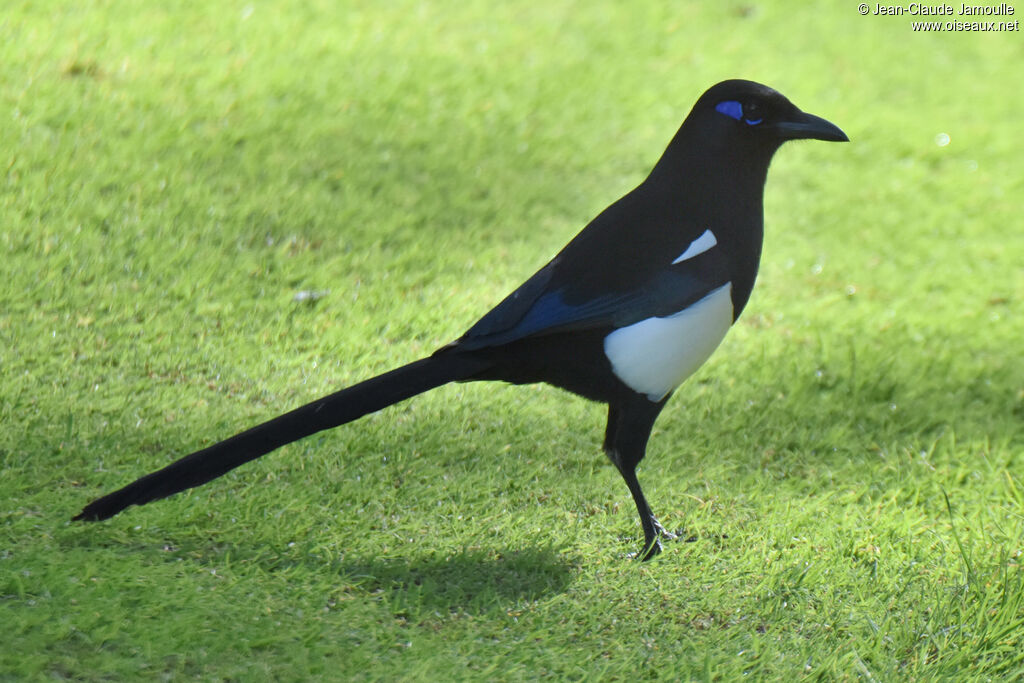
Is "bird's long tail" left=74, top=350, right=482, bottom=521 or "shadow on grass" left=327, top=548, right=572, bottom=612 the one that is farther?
"shadow on grass" left=327, top=548, right=572, bottom=612

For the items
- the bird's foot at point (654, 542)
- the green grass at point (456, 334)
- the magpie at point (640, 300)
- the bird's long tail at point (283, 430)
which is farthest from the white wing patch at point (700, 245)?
the green grass at point (456, 334)

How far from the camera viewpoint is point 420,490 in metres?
3.21

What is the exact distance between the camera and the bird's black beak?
2.86 meters

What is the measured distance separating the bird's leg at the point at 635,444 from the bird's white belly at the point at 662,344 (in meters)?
0.06

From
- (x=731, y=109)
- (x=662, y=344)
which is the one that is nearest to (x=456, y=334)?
(x=662, y=344)

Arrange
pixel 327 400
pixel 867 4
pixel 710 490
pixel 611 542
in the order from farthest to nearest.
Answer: pixel 867 4, pixel 710 490, pixel 611 542, pixel 327 400

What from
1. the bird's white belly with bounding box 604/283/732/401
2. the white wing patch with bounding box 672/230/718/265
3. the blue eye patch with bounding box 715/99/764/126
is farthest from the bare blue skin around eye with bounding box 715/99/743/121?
the bird's white belly with bounding box 604/283/732/401

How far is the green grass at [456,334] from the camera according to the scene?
266cm

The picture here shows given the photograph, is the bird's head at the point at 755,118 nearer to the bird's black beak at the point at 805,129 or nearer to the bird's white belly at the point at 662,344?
the bird's black beak at the point at 805,129

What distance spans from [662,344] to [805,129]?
2.16 feet

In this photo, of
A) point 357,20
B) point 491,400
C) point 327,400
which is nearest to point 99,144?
point 357,20

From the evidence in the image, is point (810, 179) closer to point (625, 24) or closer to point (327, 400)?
point (625, 24)

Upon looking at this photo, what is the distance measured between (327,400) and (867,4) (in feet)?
17.6

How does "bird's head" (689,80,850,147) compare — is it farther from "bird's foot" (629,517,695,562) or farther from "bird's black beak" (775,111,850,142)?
"bird's foot" (629,517,695,562)
